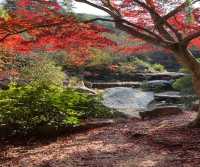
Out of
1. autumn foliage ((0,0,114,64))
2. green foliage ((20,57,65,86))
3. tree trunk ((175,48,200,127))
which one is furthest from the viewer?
green foliage ((20,57,65,86))

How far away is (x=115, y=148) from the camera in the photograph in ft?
20.1

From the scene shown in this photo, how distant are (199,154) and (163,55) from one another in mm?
18914

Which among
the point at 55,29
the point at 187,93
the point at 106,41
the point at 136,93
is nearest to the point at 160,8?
the point at 106,41

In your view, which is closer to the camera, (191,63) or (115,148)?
(115,148)

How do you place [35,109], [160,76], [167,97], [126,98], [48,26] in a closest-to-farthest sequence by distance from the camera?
[48,26] < [35,109] < [126,98] < [167,97] < [160,76]

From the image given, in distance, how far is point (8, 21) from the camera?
687 centimetres

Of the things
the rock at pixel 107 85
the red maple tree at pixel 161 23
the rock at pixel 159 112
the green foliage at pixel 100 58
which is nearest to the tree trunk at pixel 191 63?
the red maple tree at pixel 161 23

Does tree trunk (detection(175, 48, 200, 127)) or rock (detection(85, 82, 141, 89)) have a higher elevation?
tree trunk (detection(175, 48, 200, 127))

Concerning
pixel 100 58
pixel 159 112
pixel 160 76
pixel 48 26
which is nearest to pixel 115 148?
pixel 48 26

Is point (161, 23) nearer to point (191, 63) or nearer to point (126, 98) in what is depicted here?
point (191, 63)

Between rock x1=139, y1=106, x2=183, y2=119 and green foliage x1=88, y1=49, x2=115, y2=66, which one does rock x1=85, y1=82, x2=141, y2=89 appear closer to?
green foliage x1=88, y1=49, x2=115, y2=66

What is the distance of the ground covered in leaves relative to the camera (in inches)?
209

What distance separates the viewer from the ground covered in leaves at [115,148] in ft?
17.4

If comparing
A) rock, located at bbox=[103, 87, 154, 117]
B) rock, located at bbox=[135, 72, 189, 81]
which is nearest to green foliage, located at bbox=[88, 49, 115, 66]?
rock, located at bbox=[135, 72, 189, 81]
